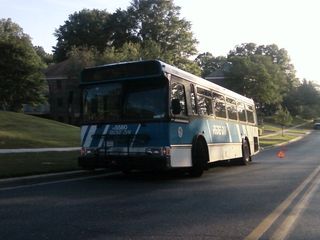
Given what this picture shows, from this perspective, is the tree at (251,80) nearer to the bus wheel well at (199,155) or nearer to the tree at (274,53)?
the tree at (274,53)

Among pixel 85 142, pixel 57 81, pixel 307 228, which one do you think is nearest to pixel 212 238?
pixel 307 228

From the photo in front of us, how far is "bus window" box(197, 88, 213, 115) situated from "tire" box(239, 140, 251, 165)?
17.5ft

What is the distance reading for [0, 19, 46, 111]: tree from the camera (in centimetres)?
6078

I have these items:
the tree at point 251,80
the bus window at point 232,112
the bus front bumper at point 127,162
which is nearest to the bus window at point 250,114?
the bus window at point 232,112

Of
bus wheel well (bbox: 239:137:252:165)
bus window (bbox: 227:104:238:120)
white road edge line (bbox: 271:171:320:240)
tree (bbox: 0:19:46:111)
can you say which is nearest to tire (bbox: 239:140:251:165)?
bus wheel well (bbox: 239:137:252:165)

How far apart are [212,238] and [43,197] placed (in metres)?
4.62

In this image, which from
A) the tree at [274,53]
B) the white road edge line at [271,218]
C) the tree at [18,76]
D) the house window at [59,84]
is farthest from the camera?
the tree at [274,53]

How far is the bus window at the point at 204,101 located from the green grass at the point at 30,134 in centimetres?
1128

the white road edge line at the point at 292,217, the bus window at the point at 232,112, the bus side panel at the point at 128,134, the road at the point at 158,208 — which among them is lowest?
the white road edge line at the point at 292,217

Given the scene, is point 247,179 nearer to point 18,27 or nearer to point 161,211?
point 161,211

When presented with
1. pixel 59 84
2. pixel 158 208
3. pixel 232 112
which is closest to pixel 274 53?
pixel 59 84

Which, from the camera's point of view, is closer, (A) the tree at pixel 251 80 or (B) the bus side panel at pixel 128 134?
(B) the bus side panel at pixel 128 134

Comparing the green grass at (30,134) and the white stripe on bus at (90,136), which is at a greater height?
the green grass at (30,134)

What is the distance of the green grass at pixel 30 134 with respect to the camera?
86.3 ft
